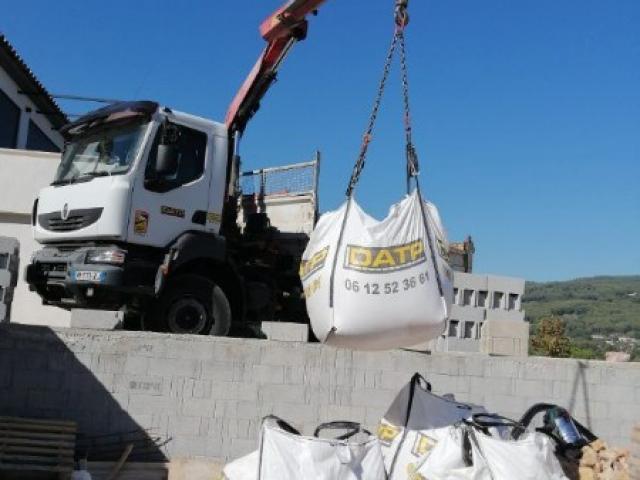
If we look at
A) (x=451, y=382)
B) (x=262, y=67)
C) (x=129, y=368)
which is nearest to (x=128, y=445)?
(x=129, y=368)

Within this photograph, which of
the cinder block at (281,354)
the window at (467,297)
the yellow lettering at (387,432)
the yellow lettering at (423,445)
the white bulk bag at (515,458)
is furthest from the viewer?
the window at (467,297)

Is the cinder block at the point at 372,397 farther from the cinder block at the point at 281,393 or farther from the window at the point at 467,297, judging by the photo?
the window at the point at 467,297

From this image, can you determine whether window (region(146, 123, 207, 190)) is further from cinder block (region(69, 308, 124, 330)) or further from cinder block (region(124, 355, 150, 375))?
cinder block (region(124, 355, 150, 375))

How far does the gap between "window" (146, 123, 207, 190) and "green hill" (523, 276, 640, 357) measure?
28.1m

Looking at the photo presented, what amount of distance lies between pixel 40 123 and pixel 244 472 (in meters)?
14.6

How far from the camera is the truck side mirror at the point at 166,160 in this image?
7703mm

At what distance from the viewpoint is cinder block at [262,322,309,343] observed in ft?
24.3

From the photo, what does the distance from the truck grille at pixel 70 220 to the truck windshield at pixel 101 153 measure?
1.37 feet

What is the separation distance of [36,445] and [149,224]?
2453mm

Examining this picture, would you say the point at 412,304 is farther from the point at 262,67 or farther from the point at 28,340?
the point at 262,67

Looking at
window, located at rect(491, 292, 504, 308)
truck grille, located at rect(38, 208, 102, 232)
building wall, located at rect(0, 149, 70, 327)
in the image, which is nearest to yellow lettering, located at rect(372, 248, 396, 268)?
truck grille, located at rect(38, 208, 102, 232)

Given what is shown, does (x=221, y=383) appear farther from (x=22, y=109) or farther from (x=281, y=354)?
(x=22, y=109)

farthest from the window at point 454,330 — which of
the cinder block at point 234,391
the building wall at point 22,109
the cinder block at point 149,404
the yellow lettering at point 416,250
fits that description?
the building wall at point 22,109

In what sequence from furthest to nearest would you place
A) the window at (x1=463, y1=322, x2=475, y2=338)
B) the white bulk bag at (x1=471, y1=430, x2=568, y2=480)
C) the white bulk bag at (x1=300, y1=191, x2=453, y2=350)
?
the window at (x1=463, y1=322, x2=475, y2=338) → the white bulk bag at (x1=471, y1=430, x2=568, y2=480) → the white bulk bag at (x1=300, y1=191, x2=453, y2=350)
